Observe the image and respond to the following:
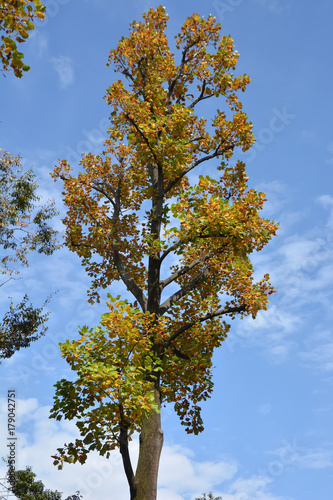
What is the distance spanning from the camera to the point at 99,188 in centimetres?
1554

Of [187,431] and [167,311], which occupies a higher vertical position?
[167,311]

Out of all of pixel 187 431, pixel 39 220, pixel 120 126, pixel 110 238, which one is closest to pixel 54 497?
pixel 39 220

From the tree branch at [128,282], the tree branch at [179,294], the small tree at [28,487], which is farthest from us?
the small tree at [28,487]

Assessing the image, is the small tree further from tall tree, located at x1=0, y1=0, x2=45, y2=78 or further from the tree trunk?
tall tree, located at x1=0, y1=0, x2=45, y2=78

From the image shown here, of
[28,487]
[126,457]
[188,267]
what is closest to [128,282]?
[188,267]

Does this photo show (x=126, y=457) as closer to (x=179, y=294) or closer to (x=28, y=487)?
(x=179, y=294)

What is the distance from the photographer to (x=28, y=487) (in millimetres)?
36969

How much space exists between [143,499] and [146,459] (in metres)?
0.84

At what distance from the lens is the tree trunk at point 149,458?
34.3 feet

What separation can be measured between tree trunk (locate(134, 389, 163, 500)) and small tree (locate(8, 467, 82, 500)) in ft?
100

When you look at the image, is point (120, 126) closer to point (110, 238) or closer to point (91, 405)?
point (110, 238)

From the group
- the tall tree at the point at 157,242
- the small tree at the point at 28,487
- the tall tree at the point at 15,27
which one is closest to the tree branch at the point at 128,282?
the tall tree at the point at 157,242

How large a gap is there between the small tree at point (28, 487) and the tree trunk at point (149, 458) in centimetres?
3049

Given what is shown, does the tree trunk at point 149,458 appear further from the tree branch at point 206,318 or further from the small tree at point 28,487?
the small tree at point 28,487
